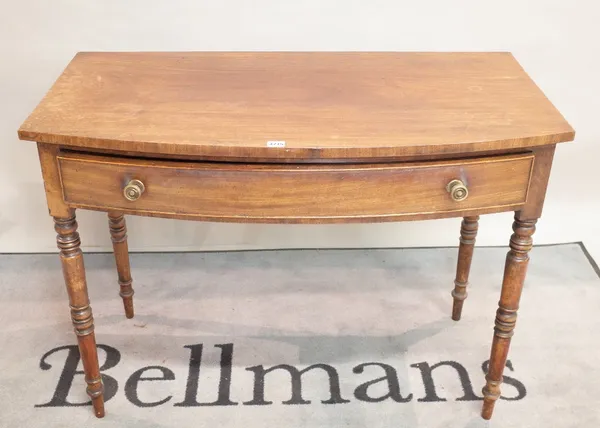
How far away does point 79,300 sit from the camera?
168 cm

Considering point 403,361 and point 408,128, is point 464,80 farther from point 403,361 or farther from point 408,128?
point 403,361

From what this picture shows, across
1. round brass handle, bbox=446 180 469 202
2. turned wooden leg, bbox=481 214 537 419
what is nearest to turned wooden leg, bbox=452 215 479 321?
turned wooden leg, bbox=481 214 537 419

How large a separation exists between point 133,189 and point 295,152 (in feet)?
1.06

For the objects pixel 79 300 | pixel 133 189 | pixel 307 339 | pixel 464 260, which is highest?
pixel 133 189

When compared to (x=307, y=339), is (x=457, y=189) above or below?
above

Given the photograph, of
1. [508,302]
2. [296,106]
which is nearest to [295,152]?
[296,106]

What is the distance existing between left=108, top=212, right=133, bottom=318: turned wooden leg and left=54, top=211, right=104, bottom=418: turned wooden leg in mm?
351

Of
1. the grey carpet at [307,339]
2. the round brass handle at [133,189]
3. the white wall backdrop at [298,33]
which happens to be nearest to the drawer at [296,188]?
the round brass handle at [133,189]

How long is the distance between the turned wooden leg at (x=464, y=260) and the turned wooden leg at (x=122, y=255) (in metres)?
0.91

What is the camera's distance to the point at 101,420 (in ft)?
6.08

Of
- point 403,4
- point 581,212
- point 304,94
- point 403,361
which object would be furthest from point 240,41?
point 581,212

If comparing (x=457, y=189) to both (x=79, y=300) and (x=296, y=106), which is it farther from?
(x=79, y=300)

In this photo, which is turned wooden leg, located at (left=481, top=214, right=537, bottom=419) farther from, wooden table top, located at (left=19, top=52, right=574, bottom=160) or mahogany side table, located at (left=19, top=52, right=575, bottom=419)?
wooden table top, located at (left=19, top=52, right=574, bottom=160)

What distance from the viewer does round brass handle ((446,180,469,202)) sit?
4.79 feet
